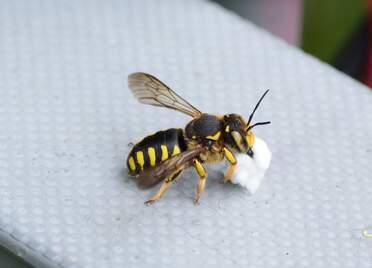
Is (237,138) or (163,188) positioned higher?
(237,138)

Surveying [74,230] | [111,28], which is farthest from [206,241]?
[111,28]

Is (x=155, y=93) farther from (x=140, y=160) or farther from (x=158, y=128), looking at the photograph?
(x=140, y=160)

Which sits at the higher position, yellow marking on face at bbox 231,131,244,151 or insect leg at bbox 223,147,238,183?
yellow marking on face at bbox 231,131,244,151

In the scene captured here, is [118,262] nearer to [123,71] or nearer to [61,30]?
[123,71]

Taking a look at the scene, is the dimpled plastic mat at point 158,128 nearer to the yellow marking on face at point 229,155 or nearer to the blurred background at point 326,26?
the yellow marking on face at point 229,155

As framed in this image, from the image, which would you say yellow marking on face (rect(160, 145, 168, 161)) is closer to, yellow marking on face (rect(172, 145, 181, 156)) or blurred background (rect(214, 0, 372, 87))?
yellow marking on face (rect(172, 145, 181, 156))

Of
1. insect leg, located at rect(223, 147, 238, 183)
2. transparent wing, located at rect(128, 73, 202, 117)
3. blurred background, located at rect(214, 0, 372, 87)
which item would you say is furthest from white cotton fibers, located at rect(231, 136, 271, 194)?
blurred background, located at rect(214, 0, 372, 87)

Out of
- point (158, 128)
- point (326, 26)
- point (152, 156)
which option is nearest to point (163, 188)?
point (152, 156)
